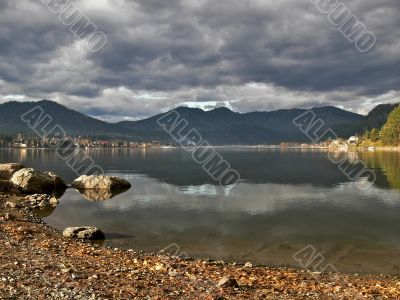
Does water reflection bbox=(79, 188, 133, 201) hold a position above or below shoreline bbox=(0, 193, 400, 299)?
below

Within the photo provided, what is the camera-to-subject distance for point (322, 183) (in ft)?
290

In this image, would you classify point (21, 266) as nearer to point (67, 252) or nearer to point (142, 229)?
point (67, 252)

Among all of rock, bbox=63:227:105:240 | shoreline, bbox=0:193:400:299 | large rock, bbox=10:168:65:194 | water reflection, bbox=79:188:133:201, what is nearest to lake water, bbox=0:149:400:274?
water reflection, bbox=79:188:133:201

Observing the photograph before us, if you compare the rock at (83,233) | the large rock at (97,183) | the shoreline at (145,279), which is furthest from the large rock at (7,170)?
the shoreline at (145,279)

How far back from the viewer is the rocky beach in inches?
728

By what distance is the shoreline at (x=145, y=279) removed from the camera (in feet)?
60.6

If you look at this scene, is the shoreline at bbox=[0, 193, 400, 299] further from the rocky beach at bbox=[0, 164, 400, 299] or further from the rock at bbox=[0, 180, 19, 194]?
the rock at bbox=[0, 180, 19, 194]

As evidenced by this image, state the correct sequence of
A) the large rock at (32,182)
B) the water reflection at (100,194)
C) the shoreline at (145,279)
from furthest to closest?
the large rock at (32,182)
the water reflection at (100,194)
the shoreline at (145,279)

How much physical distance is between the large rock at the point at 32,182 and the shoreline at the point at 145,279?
41.5 meters

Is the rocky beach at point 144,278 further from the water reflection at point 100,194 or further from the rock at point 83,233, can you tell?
the water reflection at point 100,194

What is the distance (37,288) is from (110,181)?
59371 mm

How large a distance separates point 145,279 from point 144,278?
19 centimetres

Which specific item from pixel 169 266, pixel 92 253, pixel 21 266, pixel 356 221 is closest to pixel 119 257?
pixel 92 253

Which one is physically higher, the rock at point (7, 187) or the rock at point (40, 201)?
the rock at point (7, 187)
